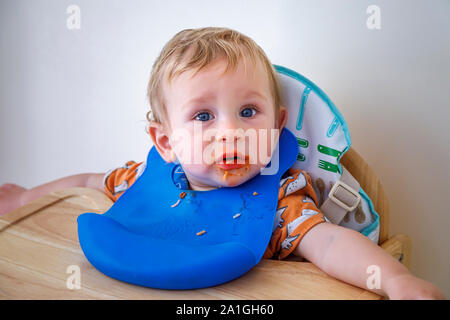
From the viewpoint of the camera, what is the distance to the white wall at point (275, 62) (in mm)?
911

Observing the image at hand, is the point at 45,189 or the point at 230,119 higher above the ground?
the point at 230,119

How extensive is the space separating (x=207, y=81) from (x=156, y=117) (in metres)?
0.17

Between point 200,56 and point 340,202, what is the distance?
1.11 feet

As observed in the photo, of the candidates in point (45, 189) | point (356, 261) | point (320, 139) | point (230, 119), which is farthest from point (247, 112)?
point (45, 189)

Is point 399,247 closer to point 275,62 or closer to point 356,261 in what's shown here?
point 356,261

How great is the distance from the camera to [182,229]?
0.74 m

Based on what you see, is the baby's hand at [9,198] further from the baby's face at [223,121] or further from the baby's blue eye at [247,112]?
the baby's blue eye at [247,112]

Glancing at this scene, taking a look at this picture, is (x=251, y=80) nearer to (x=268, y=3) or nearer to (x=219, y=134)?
(x=219, y=134)

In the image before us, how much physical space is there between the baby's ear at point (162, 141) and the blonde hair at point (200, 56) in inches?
0.6

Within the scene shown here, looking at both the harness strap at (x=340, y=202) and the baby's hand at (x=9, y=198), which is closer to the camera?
the harness strap at (x=340, y=202)

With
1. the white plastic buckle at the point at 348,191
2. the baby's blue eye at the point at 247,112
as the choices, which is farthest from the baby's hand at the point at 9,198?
the white plastic buckle at the point at 348,191

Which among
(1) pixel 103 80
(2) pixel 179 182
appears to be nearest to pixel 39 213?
(2) pixel 179 182

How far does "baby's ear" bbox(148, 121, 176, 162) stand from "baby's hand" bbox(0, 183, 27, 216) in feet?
1.47

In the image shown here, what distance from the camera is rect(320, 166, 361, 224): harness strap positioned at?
0.77 m
